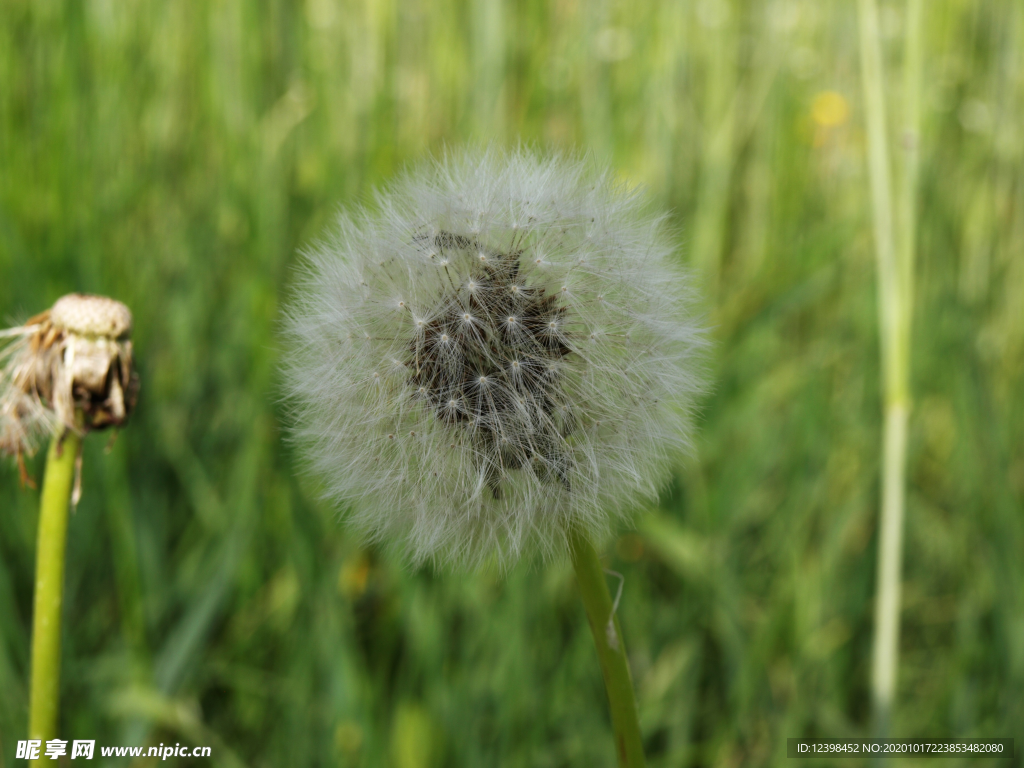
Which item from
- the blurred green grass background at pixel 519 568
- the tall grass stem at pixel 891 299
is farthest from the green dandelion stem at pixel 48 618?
the tall grass stem at pixel 891 299

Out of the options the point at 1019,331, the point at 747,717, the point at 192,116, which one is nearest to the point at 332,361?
the point at 747,717

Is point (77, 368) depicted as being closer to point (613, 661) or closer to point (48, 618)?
point (48, 618)

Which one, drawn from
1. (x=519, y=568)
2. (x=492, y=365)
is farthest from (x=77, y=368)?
(x=519, y=568)

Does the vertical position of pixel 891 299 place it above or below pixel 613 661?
above

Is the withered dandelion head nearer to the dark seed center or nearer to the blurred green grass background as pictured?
the dark seed center

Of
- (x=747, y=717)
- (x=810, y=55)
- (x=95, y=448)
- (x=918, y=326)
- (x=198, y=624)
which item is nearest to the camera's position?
(x=198, y=624)

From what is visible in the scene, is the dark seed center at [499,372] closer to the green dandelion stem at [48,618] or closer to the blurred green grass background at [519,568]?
the green dandelion stem at [48,618]

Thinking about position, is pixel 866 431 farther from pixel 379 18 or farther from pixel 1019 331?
pixel 379 18
